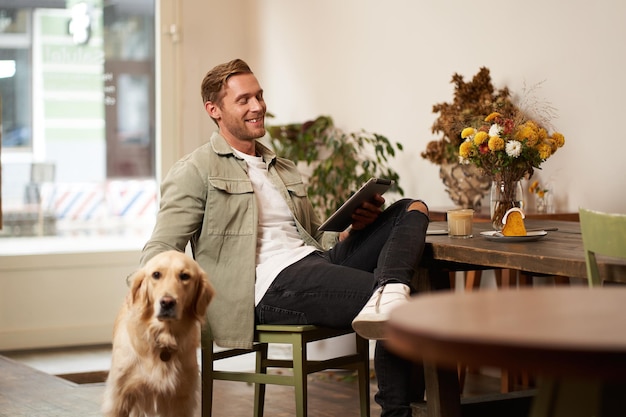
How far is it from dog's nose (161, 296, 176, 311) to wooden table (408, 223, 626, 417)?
2.15 feet

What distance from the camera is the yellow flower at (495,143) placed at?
2.71 metres

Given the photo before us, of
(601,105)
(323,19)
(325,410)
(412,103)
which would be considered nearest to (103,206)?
(323,19)

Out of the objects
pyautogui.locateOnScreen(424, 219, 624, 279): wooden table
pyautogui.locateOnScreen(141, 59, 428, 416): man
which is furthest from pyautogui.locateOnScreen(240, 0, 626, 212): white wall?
pyautogui.locateOnScreen(141, 59, 428, 416): man

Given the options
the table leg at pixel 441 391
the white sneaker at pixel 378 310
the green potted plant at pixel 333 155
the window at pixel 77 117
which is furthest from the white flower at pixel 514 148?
the window at pixel 77 117

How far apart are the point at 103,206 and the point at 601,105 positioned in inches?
125

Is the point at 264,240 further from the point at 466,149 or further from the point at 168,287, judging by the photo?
the point at 466,149

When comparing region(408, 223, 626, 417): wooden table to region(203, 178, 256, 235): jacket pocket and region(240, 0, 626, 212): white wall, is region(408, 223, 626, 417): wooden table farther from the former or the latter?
region(240, 0, 626, 212): white wall

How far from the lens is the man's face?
9.93 feet

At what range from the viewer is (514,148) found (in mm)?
2709

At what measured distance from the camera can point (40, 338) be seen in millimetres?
5469

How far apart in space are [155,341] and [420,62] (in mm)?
2552

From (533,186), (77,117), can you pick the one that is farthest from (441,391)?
(77,117)

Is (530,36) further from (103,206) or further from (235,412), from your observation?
(103,206)

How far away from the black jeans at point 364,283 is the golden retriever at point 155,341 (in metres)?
0.29
